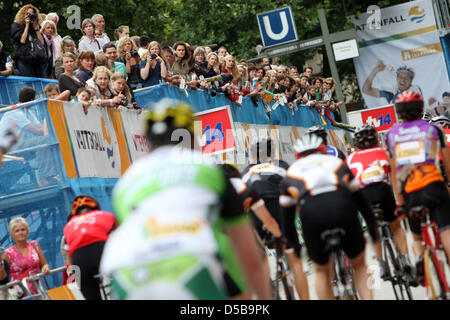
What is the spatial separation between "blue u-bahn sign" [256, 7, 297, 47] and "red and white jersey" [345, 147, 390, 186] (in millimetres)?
14262

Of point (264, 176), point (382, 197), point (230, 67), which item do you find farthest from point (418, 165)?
point (230, 67)

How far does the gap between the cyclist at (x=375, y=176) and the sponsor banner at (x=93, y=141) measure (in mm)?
3663

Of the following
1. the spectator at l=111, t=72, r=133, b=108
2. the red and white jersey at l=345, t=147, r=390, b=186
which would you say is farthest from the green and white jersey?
the spectator at l=111, t=72, r=133, b=108

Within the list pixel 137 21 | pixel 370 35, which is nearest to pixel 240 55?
pixel 370 35

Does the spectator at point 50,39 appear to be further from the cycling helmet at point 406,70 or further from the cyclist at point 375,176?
the cycling helmet at point 406,70

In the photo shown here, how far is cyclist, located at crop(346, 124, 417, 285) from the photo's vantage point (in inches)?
429

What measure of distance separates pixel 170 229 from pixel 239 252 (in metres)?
0.63

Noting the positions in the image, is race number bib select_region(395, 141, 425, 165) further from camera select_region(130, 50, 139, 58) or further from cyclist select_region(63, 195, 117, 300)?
camera select_region(130, 50, 139, 58)

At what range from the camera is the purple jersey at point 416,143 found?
8.92m

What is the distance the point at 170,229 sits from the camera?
4188 mm

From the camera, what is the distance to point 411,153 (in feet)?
29.4

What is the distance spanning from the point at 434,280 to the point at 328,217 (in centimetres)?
138

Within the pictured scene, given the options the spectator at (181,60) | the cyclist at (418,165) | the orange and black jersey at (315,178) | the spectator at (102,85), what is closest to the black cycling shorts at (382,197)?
the cyclist at (418,165)

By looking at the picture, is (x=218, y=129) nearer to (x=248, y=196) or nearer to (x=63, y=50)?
(x=63, y=50)
